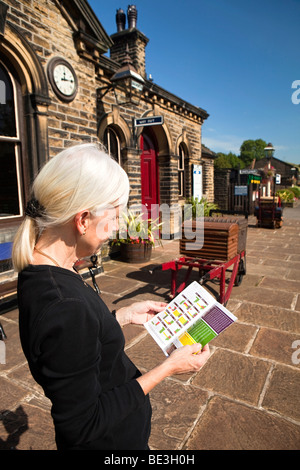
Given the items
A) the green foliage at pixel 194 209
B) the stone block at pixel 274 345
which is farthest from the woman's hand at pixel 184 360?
the green foliage at pixel 194 209

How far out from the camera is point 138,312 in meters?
1.67

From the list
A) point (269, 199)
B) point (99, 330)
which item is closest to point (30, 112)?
point (99, 330)

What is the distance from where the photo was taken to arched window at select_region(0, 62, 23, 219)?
4387 millimetres

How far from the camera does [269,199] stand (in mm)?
12453

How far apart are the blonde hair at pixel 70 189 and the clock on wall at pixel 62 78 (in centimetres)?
439

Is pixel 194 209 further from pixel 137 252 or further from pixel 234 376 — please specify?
pixel 234 376

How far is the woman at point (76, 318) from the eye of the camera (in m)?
0.90

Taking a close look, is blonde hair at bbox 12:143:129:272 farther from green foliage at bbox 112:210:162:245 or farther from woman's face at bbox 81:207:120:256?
green foliage at bbox 112:210:162:245

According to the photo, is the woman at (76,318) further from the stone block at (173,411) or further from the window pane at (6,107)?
the window pane at (6,107)

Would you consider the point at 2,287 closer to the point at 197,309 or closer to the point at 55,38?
the point at 197,309

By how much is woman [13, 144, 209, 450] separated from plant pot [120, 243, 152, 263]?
17.6 feet

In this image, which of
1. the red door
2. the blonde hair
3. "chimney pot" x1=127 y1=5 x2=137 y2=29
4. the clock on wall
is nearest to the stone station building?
the clock on wall

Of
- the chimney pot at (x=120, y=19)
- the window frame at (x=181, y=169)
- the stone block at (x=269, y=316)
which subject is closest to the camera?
the stone block at (x=269, y=316)
